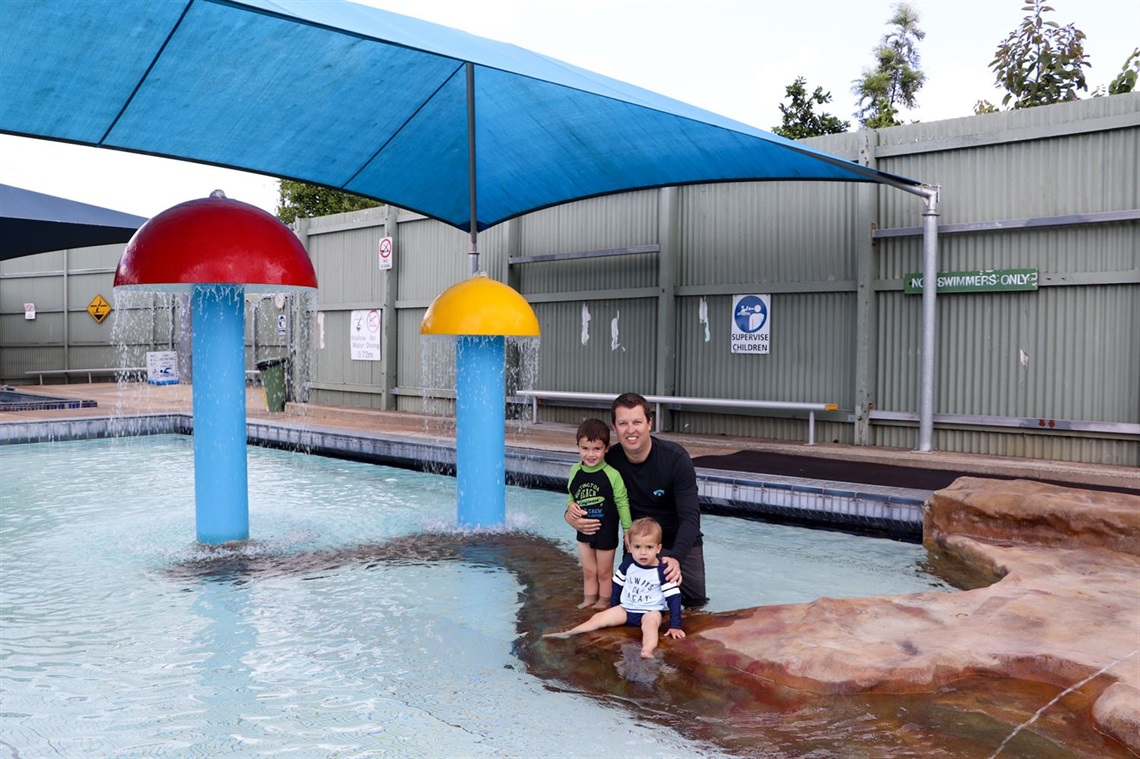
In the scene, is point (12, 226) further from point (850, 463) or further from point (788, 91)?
point (788, 91)

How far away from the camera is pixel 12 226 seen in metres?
13.9

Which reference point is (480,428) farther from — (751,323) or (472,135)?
(751,323)

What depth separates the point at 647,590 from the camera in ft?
14.4

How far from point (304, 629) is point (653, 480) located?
2.09 meters

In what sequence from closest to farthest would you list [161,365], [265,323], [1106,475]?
[1106,475]
[265,323]
[161,365]

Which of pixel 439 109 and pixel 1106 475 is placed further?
pixel 1106 475

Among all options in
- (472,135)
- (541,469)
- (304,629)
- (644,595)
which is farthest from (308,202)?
(644,595)

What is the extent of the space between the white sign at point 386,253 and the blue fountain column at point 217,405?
11.1m

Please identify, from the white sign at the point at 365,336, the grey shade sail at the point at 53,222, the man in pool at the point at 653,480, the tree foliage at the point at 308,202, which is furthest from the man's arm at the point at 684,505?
the tree foliage at the point at 308,202

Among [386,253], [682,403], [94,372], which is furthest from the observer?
[94,372]

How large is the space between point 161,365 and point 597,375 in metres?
15.0

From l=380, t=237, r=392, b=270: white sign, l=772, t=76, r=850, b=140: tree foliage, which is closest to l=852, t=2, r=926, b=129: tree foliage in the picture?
l=772, t=76, r=850, b=140: tree foliage

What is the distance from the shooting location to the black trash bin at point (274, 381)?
54.2 ft

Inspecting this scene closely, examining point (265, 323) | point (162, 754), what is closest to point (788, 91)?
point (265, 323)
